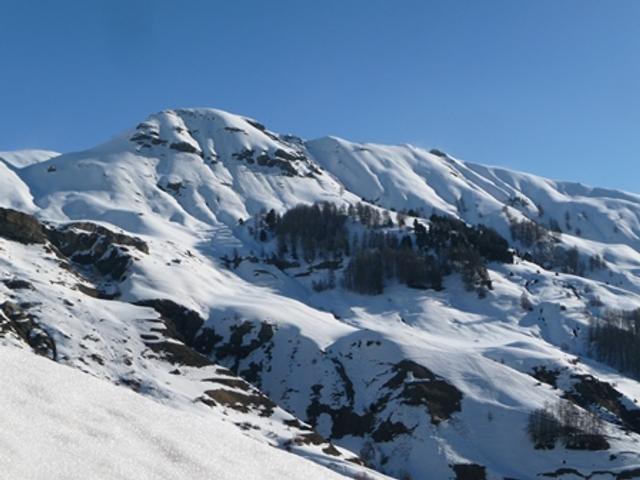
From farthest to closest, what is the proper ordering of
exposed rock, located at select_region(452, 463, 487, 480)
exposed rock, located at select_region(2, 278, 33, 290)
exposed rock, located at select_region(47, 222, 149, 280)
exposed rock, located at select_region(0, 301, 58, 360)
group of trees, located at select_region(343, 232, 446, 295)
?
1. group of trees, located at select_region(343, 232, 446, 295)
2. exposed rock, located at select_region(47, 222, 149, 280)
3. exposed rock, located at select_region(2, 278, 33, 290)
4. exposed rock, located at select_region(452, 463, 487, 480)
5. exposed rock, located at select_region(0, 301, 58, 360)

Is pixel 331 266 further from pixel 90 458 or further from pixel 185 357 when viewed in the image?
pixel 90 458

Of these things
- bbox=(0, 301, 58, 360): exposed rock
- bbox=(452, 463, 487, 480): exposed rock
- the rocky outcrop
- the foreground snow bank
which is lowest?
bbox=(452, 463, 487, 480): exposed rock

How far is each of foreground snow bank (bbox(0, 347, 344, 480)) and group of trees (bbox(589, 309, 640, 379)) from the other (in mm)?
139999

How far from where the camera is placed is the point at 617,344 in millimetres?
149625

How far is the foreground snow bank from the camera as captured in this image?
1781cm

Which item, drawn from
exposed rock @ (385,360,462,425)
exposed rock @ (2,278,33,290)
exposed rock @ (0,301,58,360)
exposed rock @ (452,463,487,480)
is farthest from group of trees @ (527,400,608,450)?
exposed rock @ (2,278,33,290)

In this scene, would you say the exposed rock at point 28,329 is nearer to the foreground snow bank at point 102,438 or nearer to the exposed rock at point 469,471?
the exposed rock at point 469,471

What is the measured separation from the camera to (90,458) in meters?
18.4

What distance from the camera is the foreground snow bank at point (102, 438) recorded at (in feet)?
58.4

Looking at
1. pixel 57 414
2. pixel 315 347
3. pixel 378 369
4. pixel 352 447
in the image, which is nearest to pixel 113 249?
pixel 315 347

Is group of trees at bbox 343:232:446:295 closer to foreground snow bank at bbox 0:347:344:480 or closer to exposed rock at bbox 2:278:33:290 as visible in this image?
exposed rock at bbox 2:278:33:290

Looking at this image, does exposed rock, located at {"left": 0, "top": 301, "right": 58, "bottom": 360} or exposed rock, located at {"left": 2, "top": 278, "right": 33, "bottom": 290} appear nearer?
exposed rock, located at {"left": 0, "top": 301, "right": 58, "bottom": 360}

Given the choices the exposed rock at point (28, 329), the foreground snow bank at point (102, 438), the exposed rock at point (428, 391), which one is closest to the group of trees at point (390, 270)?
the exposed rock at point (428, 391)

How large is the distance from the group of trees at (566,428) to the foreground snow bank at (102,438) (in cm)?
7813
